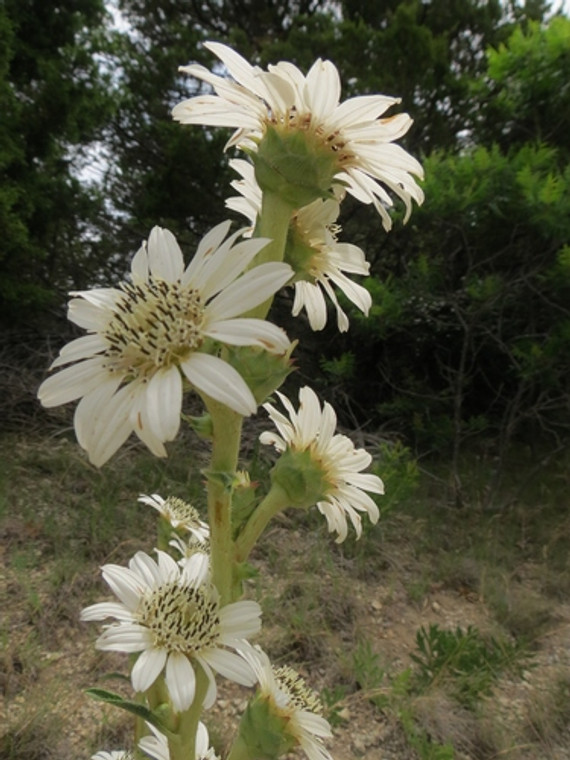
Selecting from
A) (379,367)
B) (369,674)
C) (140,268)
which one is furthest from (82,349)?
(379,367)

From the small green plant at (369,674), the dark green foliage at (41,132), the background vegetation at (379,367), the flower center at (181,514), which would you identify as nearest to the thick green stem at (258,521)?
the flower center at (181,514)

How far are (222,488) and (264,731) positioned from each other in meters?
0.38

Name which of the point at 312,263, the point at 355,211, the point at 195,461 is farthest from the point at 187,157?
the point at 312,263

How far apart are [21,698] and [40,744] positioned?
0.95 feet

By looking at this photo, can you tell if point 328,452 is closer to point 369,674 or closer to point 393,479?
Answer: point 369,674

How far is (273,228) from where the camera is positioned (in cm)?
74

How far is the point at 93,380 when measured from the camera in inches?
25.6

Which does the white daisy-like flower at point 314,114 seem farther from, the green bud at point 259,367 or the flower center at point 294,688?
the flower center at point 294,688

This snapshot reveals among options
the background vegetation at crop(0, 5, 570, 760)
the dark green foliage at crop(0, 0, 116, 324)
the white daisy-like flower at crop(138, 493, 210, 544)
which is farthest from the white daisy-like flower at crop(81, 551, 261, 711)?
the dark green foliage at crop(0, 0, 116, 324)

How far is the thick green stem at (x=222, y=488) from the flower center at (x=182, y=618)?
3 centimetres

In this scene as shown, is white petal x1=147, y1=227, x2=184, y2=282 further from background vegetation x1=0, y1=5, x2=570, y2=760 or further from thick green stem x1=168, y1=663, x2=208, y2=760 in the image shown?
background vegetation x1=0, y1=5, x2=570, y2=760

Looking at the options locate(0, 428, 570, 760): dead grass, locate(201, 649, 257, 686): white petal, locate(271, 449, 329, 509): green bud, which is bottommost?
locate(0, 428, 570, 760): dead grass

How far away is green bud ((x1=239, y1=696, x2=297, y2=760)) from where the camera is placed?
856 millimetres

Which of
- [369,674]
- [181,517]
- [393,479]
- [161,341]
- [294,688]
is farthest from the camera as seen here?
[393,479]
